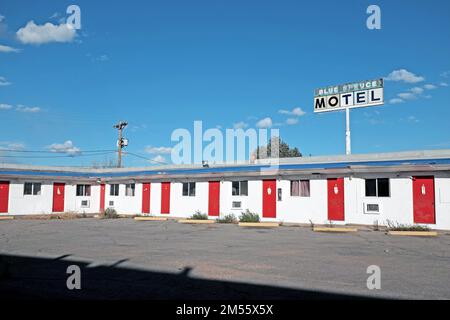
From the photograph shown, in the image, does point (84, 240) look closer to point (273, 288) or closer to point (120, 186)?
point (273, 288)

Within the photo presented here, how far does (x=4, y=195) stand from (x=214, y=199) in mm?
15767

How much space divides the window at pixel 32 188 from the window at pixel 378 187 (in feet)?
80.3

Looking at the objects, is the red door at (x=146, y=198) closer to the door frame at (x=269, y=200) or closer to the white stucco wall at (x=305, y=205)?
the door frame at (x=269, y=200)

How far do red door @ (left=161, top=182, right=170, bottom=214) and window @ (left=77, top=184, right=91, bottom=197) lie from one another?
888cm

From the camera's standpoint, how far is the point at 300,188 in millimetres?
23594

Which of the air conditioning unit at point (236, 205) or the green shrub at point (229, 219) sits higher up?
the air conditioning unit at point (236, 205)

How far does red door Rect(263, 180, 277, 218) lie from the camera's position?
24.3 metres

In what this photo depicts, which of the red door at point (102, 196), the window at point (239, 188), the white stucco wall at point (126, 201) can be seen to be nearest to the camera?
the window at point (239, 188)

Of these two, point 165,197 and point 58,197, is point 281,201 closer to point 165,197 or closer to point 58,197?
point 165,197

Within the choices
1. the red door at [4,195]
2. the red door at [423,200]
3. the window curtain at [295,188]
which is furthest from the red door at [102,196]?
the red door at [423,200]

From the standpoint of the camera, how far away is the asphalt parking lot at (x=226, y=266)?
7.65 meters

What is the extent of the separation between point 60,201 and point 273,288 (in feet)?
94.2

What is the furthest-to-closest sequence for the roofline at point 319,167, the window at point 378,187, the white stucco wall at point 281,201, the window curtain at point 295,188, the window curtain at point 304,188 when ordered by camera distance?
the window curtain at point 295,188
the window curtain at point 304,188
the window at point 378,187
the white stucco wall at point 281,201
the roofline at point 319,167
